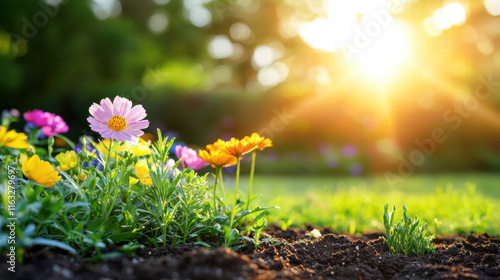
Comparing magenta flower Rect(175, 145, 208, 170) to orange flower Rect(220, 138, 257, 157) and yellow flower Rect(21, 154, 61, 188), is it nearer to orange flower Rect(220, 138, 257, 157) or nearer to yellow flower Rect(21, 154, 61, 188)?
orange flower Rect(220, 138, 257, 157)

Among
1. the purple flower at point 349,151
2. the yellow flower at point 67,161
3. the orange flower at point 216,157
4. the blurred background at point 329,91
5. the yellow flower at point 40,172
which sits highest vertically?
the blurred background at point 329,91

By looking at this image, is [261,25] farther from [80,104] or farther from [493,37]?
[80,104]

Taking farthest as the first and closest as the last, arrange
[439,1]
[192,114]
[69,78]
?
[439,1] → [69,78] → [192,114]

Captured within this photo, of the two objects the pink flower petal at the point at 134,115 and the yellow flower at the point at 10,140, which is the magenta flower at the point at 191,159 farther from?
the yellow flower at the point at 10,140

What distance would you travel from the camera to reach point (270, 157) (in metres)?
7.98

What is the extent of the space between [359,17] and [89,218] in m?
13.9

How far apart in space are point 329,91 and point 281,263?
7.12 meters

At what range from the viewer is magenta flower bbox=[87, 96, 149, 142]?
1547 millimetres

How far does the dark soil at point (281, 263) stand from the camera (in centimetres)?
122

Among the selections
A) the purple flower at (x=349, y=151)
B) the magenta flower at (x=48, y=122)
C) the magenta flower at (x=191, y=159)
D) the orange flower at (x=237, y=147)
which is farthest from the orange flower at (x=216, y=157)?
the purple flower at (x=349, y=151)

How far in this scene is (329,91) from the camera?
830 centimetres

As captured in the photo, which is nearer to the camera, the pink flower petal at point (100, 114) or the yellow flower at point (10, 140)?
the yellow flower at point (10, 140)

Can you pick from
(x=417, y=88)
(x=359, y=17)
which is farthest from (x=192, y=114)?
(x=359, y=17)

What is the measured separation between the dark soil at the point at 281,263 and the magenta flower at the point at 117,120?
0.44 metres
